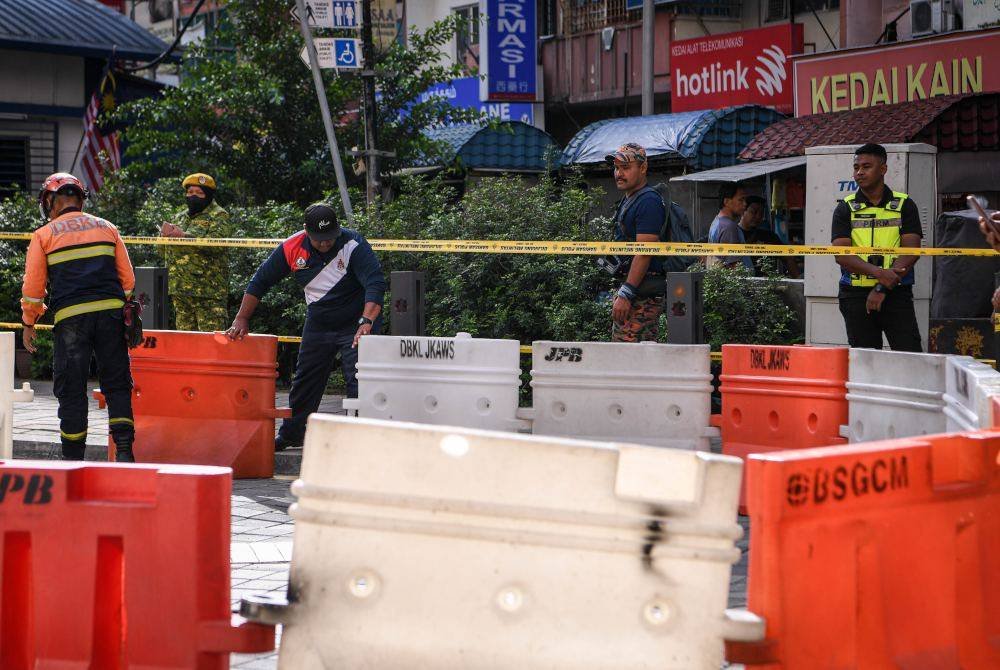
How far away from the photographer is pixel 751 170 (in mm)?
19469

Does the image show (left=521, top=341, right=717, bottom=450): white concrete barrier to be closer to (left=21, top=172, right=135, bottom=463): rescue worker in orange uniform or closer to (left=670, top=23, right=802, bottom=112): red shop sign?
(left=21, top=172, right=135, bottom=463): rescue worker in orange uniform

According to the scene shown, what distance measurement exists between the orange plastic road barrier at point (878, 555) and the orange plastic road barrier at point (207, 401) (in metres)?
6.04

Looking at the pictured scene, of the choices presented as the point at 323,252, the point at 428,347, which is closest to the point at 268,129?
the point at 323,252

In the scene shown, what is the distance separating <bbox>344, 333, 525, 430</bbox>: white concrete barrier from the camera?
9.10 meters

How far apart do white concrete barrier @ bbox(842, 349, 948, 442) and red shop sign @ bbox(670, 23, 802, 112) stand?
16.6 metres

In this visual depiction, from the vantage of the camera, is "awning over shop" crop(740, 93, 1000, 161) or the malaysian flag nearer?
"awning over shop" crop(740, 93, 1000, 161)

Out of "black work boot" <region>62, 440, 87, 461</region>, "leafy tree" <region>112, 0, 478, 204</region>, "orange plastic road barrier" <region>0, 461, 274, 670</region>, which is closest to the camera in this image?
"orange plastic road barrier" <region>0, 461, 274, 670</region>

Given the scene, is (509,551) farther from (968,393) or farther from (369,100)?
(369,100)

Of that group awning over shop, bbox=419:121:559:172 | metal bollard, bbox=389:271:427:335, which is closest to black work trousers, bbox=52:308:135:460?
metal bollard, bbox=389:271:427:335

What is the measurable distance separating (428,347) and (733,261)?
17.4ft

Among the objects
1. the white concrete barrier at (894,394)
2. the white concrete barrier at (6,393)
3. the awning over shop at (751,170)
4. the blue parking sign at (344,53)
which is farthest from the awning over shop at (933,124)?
the white concrete barrier at (6,393)

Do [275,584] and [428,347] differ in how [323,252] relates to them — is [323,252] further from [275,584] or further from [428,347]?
[275,584]

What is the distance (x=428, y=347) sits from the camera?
Answer: 9.32 metres

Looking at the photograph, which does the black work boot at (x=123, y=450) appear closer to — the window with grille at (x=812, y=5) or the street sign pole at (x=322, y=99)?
the street sign pole at (x=322, y=99)
